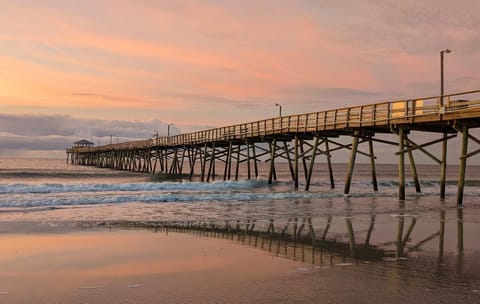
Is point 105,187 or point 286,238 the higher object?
point 286,238

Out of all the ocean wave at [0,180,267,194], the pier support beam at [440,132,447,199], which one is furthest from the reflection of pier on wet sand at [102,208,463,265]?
the ocean wave at [0,180,267,194]

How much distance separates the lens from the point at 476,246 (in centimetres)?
973

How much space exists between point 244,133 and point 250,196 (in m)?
13.3

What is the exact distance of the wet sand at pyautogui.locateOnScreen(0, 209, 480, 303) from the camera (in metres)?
6.24

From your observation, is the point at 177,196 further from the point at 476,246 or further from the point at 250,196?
the point at 476,246

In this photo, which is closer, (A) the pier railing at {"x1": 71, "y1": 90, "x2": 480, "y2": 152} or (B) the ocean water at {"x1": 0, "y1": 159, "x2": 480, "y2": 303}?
(B) the ocean water at {"x1": 0, "y1": 159, "x2": 480, "y2": 303}

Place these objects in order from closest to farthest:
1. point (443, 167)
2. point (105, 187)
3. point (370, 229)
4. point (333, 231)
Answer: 1. point (333, 231)
2. point (370, 229)
3. point (443, 167)
4. point (105, 187)

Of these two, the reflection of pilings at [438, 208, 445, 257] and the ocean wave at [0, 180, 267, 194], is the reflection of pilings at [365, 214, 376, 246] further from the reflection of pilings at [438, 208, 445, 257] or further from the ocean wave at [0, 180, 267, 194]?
the ocean wave at [0, 180, 267, 194]

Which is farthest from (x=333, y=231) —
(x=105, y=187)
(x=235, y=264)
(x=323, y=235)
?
(x=105, y=187)

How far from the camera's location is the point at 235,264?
8.16 meters

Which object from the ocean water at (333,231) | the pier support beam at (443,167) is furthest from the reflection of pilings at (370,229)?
the pier support beam at (443,167)

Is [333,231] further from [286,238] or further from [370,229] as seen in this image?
[286,238]

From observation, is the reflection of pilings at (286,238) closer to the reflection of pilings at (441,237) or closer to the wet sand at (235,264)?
the wet sand at (235,264)

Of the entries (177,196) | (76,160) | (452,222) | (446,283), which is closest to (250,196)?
(177,196)
